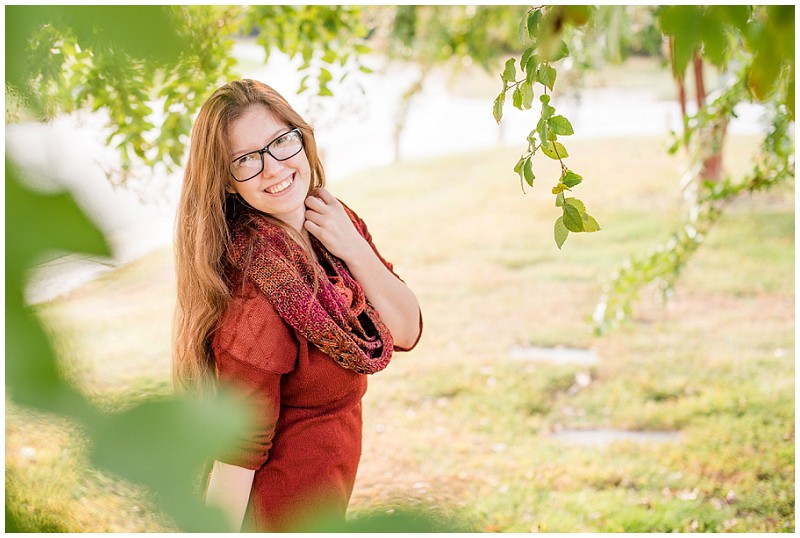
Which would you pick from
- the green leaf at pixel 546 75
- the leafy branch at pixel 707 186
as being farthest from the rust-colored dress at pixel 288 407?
the leafy branch at pixel 707 186

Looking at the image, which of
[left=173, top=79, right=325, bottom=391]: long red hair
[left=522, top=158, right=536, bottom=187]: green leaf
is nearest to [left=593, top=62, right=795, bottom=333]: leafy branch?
[left=173, top=79, right=325, bottom=391]: long red hair

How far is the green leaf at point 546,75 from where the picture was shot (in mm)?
838

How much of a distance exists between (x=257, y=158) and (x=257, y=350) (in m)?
0.34

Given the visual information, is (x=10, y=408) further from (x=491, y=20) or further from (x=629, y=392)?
(x=491, y=20)

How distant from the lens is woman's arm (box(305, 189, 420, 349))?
152 centimetres

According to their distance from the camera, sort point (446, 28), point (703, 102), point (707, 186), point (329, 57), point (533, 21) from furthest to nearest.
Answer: point (703, 102)
point (446, 28)
point (707, 186)
point (329, 57)
point (533, 21)

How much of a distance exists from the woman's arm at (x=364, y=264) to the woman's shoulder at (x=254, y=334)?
0.60 feet

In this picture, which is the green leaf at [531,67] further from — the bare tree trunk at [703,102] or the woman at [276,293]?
the bare tree trunk at [703,102]

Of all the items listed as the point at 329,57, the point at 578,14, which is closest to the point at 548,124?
the point at 578,14

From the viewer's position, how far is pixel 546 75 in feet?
2.76

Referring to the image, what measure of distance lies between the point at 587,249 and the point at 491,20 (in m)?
2.34

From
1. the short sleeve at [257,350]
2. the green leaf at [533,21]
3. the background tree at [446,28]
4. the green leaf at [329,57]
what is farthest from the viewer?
the background tree at [446,28]

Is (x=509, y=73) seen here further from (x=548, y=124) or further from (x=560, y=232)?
(x=560, y=232)

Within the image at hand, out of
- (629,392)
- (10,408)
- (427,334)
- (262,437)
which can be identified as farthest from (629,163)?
(10,408)
